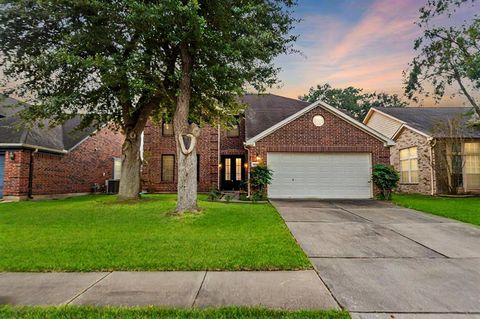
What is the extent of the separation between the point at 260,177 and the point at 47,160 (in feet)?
40.5

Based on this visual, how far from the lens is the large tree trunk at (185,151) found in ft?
27.7

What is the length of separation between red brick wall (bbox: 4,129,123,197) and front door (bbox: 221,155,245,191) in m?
9.70

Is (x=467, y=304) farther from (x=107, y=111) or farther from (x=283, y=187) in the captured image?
(x=107, y=111)

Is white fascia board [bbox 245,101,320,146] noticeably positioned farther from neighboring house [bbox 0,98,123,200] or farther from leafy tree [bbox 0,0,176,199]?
neighboring house [bbox 0,98,123,200]

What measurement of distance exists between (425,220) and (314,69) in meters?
10.2

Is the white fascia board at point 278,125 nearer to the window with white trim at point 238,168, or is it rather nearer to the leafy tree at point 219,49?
the leafy tree at point 219,49

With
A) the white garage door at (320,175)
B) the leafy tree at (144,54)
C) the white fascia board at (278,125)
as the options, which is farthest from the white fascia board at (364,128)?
the leafy tree at (144,54)

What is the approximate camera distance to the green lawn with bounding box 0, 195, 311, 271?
418cm

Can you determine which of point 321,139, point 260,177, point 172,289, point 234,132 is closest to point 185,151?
point 260,177

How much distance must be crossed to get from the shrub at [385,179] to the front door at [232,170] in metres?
8.33

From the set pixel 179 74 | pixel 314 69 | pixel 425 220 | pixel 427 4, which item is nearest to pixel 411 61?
pixel 427 4

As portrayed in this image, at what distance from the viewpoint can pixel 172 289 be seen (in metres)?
3.32

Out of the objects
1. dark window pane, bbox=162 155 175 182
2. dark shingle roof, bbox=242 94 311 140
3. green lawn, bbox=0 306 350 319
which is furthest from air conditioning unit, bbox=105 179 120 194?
green lawn, bbox=0 306 350 319

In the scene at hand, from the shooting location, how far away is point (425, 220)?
7820mm
